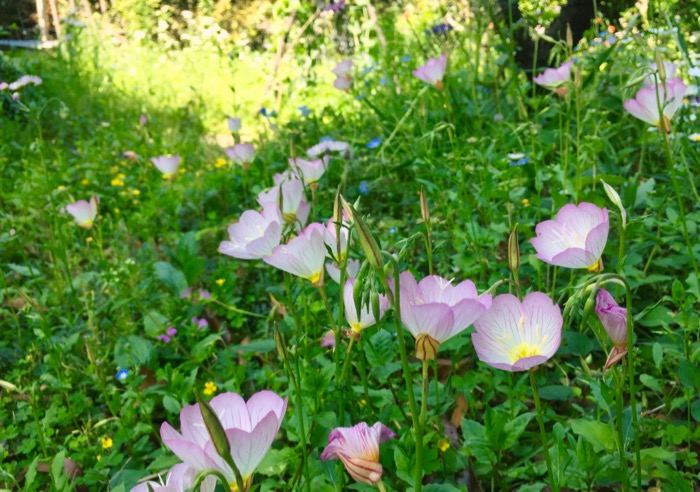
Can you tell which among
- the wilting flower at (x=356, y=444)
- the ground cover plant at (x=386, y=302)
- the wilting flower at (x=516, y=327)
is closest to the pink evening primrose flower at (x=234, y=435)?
the ground cover plant at (x=386, y=302)

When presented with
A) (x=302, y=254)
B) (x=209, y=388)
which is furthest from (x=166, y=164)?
(x=302, y=254)

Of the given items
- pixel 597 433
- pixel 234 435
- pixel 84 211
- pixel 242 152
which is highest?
pixel 234 435

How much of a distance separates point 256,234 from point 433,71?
3.91 feet

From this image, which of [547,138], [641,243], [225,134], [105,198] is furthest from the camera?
[225,134]

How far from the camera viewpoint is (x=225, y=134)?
5270 mm

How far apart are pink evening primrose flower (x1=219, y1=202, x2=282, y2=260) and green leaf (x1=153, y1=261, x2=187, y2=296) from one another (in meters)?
0.79

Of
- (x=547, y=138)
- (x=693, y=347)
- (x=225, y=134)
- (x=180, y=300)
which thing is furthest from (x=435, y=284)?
(x=225, y=134)

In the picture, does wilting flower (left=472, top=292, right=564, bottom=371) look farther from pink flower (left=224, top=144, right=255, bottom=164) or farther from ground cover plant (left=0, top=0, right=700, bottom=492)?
pink flower (left=224, top=144, right=255, bottom=164)

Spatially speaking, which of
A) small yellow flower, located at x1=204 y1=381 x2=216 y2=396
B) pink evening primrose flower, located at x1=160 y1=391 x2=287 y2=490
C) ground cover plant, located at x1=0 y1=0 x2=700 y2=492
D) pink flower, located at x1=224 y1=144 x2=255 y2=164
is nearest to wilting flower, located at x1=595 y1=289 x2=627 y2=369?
ground cover plant, located at x1=0 y1=0 x2=700 y2=492

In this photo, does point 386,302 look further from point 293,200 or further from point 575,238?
point 293,200

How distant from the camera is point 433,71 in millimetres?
2242

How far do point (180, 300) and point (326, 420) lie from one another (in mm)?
1031

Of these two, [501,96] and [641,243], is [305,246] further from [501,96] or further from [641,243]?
[501,96]

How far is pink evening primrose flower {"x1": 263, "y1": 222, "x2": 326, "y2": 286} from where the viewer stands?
3.48 ft
